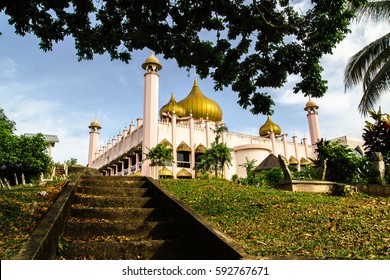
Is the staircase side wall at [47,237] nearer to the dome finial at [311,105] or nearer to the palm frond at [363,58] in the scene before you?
the palm frond at [363,58]

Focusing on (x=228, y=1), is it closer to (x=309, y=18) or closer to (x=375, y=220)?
(x=309, y=18)

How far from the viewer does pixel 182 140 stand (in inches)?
1209


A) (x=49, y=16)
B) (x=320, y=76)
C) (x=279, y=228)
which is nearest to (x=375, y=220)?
(x=279, y=228)

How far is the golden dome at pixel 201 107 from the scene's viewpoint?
121 feet

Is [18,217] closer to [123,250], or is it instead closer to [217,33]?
[123,250]

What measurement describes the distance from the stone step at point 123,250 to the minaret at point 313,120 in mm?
38616

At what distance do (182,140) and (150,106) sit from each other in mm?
4842

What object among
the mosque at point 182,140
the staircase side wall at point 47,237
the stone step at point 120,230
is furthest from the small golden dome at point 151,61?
the stone step at point 120,230

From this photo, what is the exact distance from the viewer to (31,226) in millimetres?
5172

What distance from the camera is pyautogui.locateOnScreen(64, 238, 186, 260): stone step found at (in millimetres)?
4316

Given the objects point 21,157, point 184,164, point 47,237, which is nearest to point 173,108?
point 184,164

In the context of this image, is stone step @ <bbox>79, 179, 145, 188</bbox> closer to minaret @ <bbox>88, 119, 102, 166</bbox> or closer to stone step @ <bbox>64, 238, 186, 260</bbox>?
stone step @ <bbox>64, 238, 186, 260</bbox>

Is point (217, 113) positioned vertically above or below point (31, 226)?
above

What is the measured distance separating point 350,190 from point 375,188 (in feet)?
3.54
